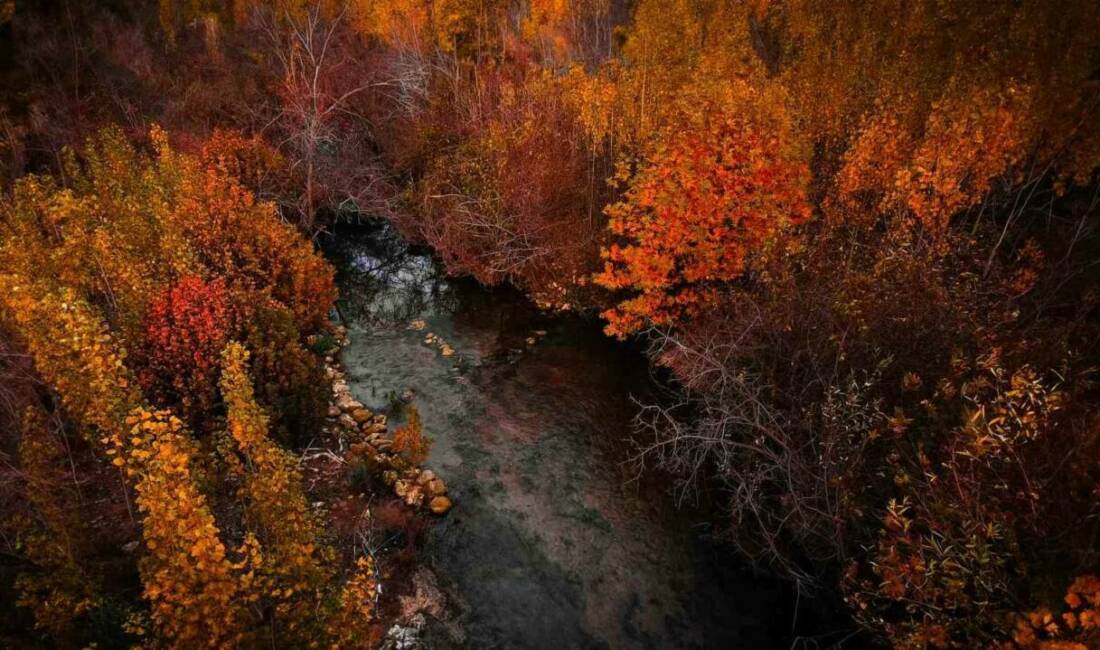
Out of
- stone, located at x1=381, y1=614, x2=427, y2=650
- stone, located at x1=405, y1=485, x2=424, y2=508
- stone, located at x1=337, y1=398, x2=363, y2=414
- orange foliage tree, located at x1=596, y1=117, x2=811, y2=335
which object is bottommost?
stone, located at x1=337, y1=398, x2=363, y2=414

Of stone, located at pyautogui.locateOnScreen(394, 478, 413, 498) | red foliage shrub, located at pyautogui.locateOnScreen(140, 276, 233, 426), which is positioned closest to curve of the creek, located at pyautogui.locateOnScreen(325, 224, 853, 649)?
stone, located at pyautogui.locateOnScreen(394, 478, 413, 498)

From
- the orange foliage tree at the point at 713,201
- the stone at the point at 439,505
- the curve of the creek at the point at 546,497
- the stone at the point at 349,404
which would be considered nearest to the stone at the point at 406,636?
the curve of the creek at the point at 546,497

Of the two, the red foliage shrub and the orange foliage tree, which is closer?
the red foliage shrub

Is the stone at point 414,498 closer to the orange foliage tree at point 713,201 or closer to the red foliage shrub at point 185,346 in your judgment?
the red foliage shrub at point 185,346

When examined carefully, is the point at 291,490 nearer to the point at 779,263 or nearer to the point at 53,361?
the point at 53,361

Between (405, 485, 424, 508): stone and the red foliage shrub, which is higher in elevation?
the red foliage shrub

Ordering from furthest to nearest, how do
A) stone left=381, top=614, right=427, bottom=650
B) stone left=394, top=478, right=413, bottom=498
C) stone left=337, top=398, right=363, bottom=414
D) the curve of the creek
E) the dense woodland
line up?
stone left=337, top=398, right=363, bottom=414 → stone left=394, top=478, right=413, bottom=498 → the curve of the creek → stone left=381, top=614, right=427, bottom=650 → the dense woodland

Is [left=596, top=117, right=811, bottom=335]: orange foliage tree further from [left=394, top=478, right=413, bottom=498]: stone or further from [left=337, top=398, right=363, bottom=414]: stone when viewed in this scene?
[left=337, top=398, right=363, bottom=414]: stone

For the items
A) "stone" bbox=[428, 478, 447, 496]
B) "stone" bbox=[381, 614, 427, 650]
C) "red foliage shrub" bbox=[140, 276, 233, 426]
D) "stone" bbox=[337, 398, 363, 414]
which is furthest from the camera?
"stone" bbox=[337, 398, 363, 414]
